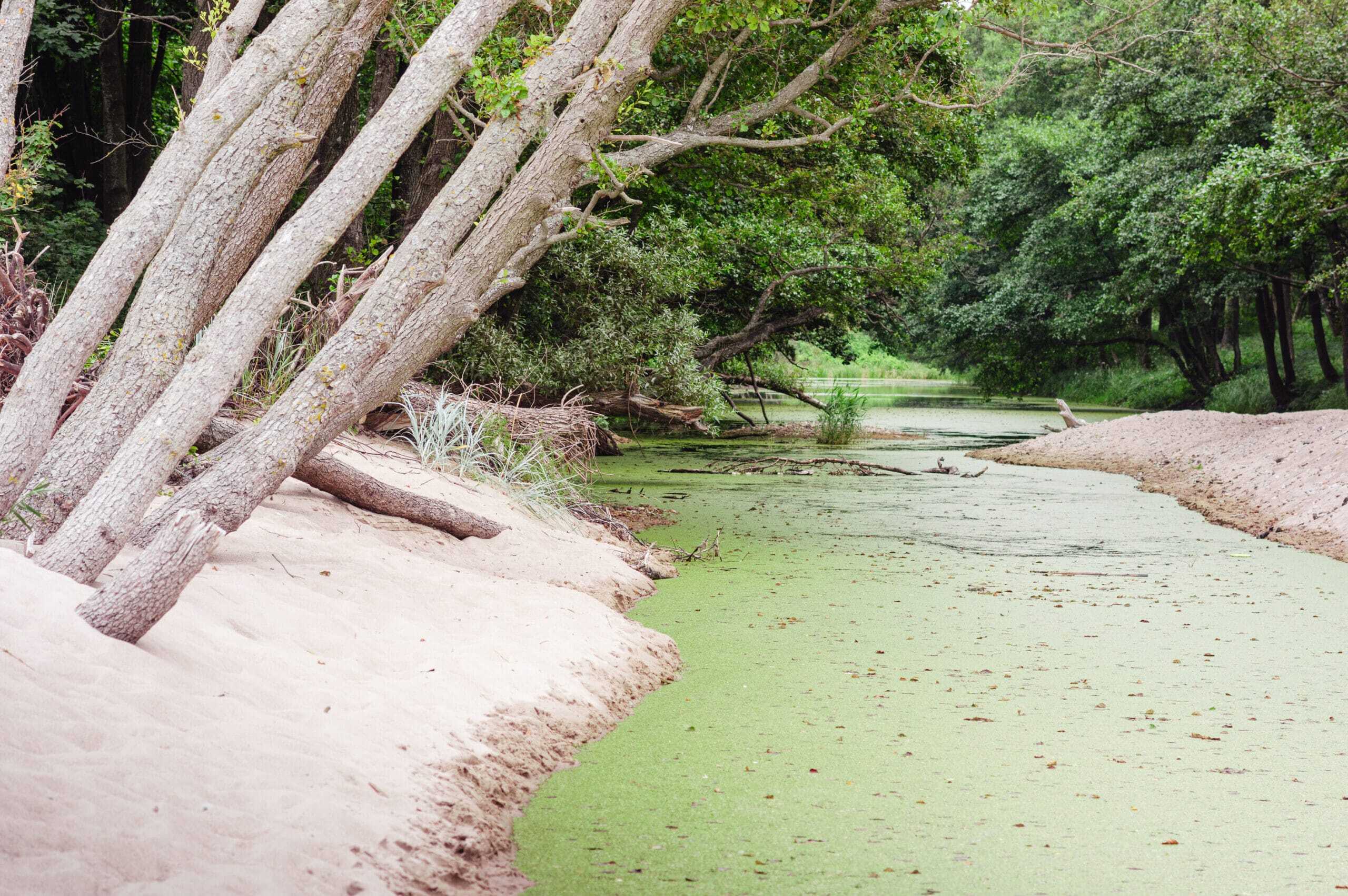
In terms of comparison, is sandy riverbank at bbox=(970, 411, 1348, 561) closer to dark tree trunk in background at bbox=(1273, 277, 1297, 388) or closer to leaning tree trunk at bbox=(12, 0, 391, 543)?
dark tree trunk in background at bbox=(1273, 277, 1297, 388)

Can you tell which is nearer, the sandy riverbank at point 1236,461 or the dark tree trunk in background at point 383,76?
the sandy riverbank at point 1236,461

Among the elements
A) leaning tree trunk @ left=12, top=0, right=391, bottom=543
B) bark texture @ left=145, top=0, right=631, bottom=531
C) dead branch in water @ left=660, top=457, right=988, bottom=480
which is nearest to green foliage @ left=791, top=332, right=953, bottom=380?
dead branch in water @ left=660, top=457, right=988, bottom=480

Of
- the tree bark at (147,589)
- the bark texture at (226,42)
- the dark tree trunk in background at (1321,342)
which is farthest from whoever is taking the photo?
the dark tree trunk in background at (1321,342)

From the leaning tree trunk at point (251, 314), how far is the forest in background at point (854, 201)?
34 cm

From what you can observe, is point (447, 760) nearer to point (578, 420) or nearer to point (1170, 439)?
point (578, 420)

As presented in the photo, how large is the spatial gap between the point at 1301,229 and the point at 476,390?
30.6 ft

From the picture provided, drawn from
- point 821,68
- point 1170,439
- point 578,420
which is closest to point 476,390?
point 578,420

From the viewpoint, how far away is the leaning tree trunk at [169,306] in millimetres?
3982

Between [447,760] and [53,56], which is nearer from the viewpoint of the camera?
[447,760]

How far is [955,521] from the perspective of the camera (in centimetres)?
904

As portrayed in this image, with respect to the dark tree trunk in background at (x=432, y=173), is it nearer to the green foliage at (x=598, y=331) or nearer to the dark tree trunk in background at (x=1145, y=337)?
the green foliage at (x=598, y=331)

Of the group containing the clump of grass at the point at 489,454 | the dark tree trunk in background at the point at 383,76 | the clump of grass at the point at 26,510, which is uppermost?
the dark tree trunk in background at the point at 383,76

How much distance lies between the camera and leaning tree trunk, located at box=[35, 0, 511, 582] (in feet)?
11.4

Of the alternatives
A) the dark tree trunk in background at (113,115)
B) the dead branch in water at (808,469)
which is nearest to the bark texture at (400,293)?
the dead branch in water at (808,469)
